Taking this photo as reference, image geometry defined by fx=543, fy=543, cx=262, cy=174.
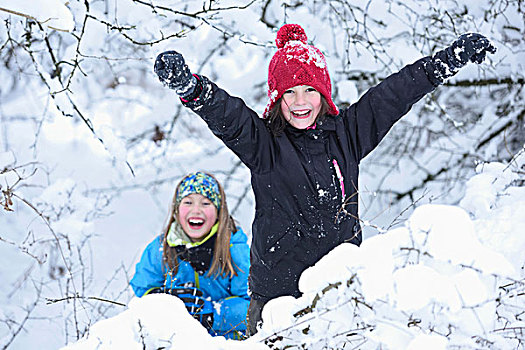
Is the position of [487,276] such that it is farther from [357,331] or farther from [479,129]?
[479,129]

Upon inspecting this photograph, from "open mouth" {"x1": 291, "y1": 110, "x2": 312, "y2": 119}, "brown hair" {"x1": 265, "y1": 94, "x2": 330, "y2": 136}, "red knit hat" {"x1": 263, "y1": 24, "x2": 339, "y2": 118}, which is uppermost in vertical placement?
"red knit hat" {"x1": 263, "y1": 24, "x2": 339, "y2": 118}

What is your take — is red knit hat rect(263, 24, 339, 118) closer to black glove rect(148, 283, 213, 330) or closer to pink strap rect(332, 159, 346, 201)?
pink strap rect(332, 159, 346, 201)

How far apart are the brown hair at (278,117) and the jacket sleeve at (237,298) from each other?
3.95 feet

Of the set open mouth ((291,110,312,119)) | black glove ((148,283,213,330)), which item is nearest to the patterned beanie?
black glove ((148,283,213,330))

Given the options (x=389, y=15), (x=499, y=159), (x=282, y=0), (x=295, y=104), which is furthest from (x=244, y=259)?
(x=499, y=159)

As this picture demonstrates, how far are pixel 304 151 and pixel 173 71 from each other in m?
0.62

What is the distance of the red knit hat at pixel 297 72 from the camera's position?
6.74 feet

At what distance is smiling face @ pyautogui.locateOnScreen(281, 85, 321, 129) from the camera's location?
6.61 feet

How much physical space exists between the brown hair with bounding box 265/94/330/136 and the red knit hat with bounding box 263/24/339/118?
0.06ft

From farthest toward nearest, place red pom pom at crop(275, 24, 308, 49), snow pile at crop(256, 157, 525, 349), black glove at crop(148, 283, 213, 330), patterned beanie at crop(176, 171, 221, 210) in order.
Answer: patterned beanie at crop(176, 171, 221, 210) < black glove at crop(148, 283, 213, 330) < red pom pom at crop(275, 24, 308, 49) < snow pile at crop(256, 157, 525, 349)

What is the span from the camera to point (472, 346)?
108 cm

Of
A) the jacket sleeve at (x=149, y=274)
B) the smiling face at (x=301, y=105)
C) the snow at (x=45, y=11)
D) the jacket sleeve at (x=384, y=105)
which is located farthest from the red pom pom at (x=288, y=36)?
the jacket sleeve at (x=149, y=274)

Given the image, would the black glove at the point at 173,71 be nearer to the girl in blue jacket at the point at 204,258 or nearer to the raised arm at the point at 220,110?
the raised arm at the point at 220,110

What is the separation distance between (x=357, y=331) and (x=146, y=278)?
2.04 m
